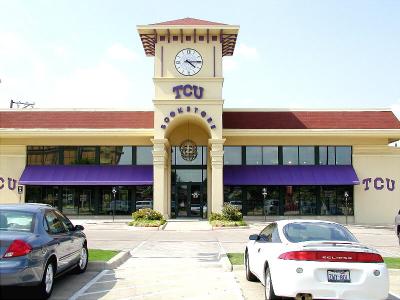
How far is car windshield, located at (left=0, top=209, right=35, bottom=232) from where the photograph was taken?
883cm

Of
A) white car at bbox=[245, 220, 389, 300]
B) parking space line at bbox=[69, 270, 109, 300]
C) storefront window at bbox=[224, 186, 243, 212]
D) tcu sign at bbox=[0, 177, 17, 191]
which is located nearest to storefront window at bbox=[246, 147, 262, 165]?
storefront window at bbox=[224, 186, 243, 212]

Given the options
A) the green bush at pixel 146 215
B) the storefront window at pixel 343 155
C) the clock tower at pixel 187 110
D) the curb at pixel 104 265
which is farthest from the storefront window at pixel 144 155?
the curb at pixel 104 265

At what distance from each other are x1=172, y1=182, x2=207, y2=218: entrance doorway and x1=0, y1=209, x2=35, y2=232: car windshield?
2697cm

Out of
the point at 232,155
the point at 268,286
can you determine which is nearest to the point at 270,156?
the point at 232,155

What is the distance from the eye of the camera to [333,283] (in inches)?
297

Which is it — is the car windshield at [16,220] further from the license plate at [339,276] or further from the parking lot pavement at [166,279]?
the license plate at [339,276]

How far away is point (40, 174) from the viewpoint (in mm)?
35000

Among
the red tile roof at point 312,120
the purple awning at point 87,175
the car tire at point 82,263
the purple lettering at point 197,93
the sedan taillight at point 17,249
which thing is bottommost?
the car tire at point 82,263

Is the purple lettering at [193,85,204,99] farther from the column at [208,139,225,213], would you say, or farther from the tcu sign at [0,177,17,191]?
the tcu sign at [0,177,17,191]

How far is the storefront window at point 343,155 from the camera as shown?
3578 cm

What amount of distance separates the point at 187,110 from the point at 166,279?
22467mm

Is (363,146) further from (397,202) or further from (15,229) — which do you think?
(15,229)

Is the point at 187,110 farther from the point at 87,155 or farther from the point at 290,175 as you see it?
the point at 290,175

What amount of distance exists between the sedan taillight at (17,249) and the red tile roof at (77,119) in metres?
27.3
